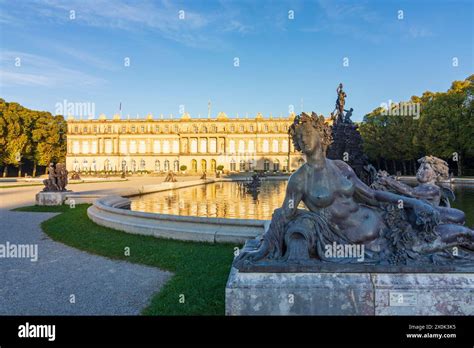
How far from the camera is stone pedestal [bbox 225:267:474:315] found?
112 inches

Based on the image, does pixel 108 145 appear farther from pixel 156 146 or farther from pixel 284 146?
pixel 284 146

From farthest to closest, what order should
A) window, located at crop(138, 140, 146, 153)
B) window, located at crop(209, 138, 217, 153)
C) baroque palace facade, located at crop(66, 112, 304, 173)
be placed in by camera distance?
window, located at crop(138, 140, 146, 153) < window, located at crop(209, 138, 217, 153) < baroque palace facade, located at crop(66, 112, 304, 173)

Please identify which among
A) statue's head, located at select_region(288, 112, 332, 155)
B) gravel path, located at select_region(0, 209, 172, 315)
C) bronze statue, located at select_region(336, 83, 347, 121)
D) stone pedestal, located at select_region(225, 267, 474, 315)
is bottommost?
gravel path, located at select_region(0, 209, 172, 315)

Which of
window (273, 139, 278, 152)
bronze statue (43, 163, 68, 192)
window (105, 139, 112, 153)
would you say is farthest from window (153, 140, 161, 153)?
bronze statue (43, 163, 68, 192)

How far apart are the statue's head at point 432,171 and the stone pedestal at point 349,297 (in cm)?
133

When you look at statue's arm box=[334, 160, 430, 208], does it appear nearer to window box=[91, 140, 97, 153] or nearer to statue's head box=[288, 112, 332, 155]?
statue's head box=[288, 112, 332, 155]

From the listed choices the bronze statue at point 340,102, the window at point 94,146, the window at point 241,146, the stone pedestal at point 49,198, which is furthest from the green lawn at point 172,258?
the window at point 94,146

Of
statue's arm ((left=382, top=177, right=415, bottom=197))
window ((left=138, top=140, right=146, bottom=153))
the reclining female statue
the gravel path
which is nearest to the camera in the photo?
the reclining female statue

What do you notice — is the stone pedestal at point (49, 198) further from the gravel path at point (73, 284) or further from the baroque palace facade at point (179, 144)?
the baroque palace facade at point (179, 144)

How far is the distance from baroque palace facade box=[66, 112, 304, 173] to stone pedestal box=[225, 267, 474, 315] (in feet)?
246

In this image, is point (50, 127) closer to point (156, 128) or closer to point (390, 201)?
point (156, 128)

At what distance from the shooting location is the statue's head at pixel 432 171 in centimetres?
389

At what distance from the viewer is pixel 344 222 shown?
3.27 m
